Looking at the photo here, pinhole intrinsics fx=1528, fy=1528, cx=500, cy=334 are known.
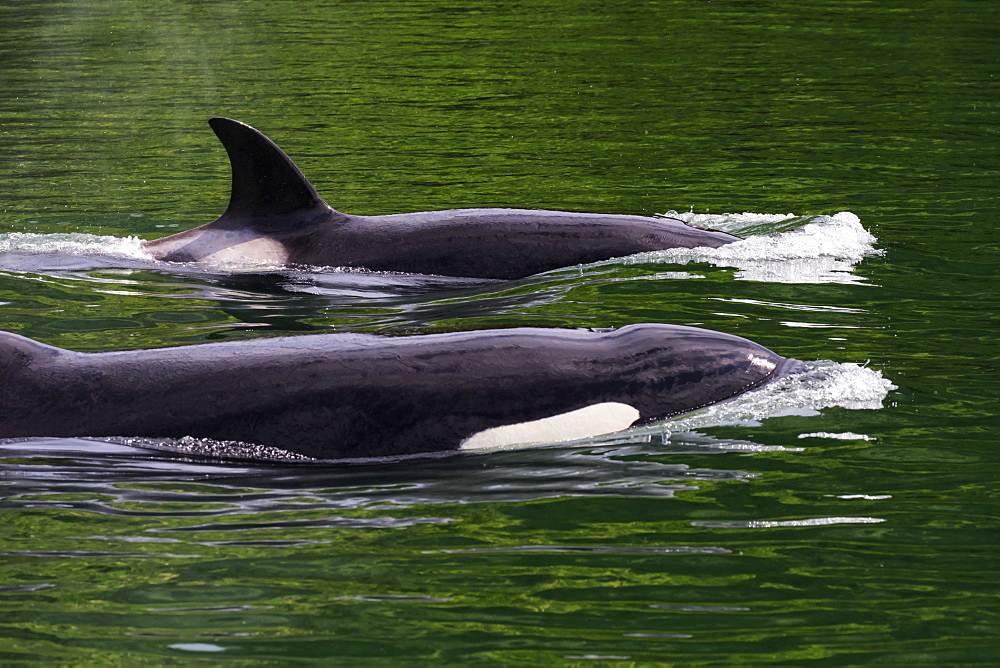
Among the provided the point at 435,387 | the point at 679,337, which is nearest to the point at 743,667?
the point at 435,387

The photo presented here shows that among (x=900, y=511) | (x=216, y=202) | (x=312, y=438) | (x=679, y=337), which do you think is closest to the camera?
(x=900, y=511)

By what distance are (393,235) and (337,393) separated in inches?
250

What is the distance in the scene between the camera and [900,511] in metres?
6.90

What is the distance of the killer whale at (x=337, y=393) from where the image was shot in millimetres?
7484

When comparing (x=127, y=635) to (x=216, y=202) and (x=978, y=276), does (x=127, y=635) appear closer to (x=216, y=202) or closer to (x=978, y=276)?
(x=978, y=276)

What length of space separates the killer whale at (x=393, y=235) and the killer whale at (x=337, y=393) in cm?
541

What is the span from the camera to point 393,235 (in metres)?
13.7

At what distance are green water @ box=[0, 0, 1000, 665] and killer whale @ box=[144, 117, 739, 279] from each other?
51 cm

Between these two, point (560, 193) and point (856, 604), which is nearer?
point (856, 604)

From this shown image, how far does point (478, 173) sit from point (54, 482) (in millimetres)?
12473

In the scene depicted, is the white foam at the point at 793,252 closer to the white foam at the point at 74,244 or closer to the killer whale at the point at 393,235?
the killer whale at the point at 393,235

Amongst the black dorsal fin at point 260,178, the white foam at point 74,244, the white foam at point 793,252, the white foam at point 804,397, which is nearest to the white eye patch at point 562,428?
the white foam at point 804,397

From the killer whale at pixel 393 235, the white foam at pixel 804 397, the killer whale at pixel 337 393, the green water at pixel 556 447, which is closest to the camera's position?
the green water at pixel 556 447

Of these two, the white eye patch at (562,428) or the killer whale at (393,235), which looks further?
the killer whale at (393,235)
